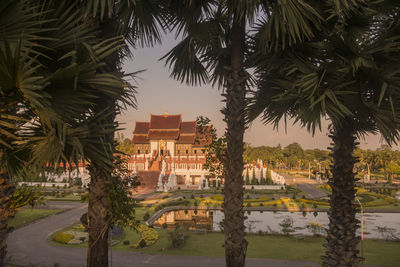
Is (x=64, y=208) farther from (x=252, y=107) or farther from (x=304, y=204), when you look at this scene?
(x=252, y=107)

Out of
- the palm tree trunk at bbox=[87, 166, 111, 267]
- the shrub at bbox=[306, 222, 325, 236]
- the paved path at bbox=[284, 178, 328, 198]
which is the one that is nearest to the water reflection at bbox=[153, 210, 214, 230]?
the shrub at bbox=[306, 222, 325, 236]

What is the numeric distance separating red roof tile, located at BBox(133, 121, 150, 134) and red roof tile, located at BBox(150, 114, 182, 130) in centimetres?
233

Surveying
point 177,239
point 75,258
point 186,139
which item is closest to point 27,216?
point 75,258

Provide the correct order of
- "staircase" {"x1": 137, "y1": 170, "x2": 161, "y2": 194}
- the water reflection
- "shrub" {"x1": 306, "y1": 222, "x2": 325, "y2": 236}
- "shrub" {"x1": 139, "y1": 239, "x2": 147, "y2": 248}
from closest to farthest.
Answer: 1. "shrub" {"x1": 139, "y1": 239, "x2": 147, "y2": 248}
2. "shrub" {"x1": 306, "y1": 222, "x2": 325, "y2": 236}
3. the water reflection
4. "staircase" {"x1": 137, "y1": 170, "x2": 161, "y2": 194}

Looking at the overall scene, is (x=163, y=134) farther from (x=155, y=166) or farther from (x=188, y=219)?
(x=188, y=219)

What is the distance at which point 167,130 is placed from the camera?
49938 mm

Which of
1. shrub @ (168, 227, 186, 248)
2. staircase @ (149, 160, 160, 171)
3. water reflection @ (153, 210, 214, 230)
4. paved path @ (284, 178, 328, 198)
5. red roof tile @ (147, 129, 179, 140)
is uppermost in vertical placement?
red roof tile @ (147, 129, 179, 140)

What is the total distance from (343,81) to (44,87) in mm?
4479

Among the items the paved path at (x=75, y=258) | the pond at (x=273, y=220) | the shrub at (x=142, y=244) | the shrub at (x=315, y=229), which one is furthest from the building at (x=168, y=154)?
the shrub at (x=142, y=244)

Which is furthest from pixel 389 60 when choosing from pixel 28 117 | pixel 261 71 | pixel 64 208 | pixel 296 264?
pixel 64 208

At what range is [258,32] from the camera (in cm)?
609

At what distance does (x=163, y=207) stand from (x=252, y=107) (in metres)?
19.3

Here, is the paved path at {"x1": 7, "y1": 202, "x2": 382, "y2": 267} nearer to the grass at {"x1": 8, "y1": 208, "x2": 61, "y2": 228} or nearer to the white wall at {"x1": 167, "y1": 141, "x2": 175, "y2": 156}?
the grass at {"x1": 8, "y1": 208, "x2": 61, "y2": 228}

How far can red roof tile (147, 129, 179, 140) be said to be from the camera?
160ft
